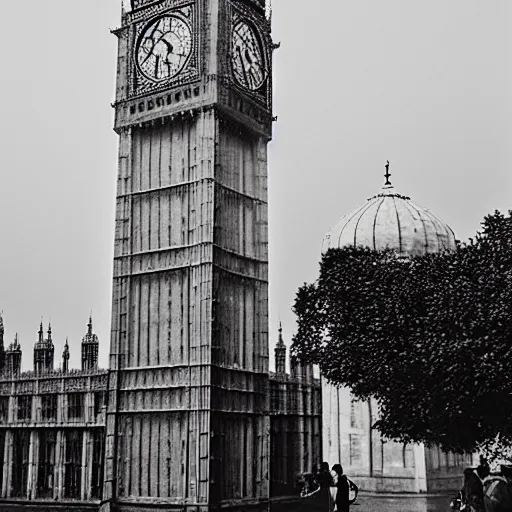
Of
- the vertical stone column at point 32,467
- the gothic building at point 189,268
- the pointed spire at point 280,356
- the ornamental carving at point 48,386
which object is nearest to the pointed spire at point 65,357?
the ornamental carving at point 48,386

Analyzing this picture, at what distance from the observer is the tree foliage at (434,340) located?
78.7 ft

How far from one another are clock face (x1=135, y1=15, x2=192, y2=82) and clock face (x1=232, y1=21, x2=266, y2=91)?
2261mm

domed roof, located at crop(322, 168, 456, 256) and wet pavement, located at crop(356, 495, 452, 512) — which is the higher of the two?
domed roof, located at crop(322, 168, 456, 256)

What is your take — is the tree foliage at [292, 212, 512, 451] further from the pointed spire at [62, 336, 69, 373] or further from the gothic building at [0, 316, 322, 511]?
the pointed spire at [62, 336, 69, 373]

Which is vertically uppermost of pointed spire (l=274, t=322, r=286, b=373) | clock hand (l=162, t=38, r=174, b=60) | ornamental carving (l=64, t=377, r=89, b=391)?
clock hand (l=162, t=38, r=174, b=60)

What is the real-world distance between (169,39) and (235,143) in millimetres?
5605

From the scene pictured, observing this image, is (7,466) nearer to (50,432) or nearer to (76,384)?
(50,432)

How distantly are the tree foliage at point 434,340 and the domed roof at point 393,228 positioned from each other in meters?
7.43

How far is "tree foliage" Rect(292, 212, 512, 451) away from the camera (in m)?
24.0

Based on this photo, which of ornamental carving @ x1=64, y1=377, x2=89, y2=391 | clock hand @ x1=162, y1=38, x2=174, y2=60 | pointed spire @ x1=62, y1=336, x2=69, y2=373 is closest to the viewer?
clock hand @ x1=162, y1=38, x2=174, y2=60

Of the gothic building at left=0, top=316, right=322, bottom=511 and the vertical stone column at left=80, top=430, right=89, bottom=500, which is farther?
the gothic building at left=0, top=316, right=322, bottom=511

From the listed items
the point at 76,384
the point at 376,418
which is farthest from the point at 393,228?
the point at 76,384

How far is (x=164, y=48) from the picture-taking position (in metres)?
36.7

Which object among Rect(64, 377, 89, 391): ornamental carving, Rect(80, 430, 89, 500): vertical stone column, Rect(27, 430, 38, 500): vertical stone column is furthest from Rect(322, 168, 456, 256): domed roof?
Rect(27, 430, 38, 500): vertical stone column
